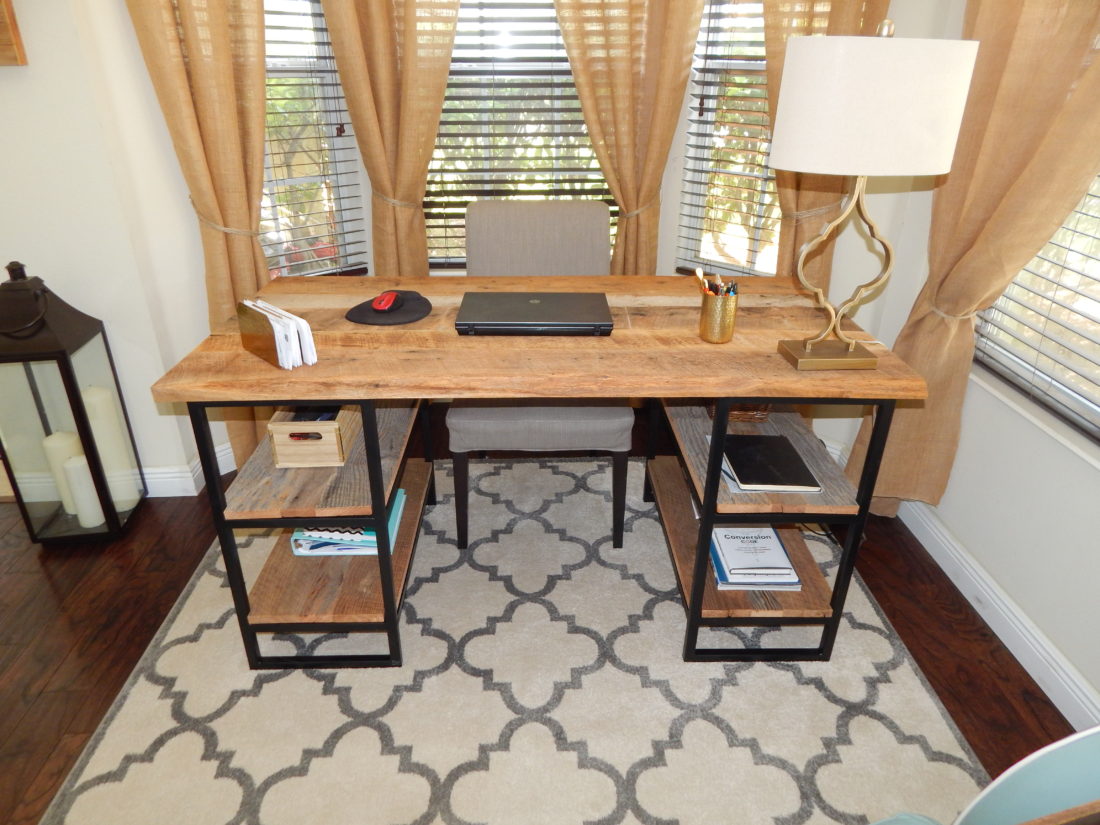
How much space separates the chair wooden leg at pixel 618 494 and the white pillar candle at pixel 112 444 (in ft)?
5.52

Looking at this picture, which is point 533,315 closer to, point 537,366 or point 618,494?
point 537,366

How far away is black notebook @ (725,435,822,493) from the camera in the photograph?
180 centimetres

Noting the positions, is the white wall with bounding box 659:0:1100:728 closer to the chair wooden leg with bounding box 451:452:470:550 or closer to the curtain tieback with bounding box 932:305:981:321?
the curtain tieback with bounding box 932:305:981:321

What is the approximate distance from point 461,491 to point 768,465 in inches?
38.3

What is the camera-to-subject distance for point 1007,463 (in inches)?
82.9

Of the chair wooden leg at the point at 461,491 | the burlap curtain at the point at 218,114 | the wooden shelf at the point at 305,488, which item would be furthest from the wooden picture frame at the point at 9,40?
the chair wooden leg at the point at 461,491

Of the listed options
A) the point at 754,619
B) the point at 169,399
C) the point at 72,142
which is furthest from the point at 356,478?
the point at 72,142

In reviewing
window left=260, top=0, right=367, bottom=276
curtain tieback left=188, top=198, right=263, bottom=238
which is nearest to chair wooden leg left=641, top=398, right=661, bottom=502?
window left=260, top=0, right=367, bottom=276

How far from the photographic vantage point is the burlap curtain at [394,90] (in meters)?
2.54

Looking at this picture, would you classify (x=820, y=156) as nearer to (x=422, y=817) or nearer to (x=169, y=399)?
(x=169, y=399)

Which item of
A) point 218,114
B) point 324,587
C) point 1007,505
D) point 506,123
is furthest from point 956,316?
point 218,114

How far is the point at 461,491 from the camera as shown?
2350mm

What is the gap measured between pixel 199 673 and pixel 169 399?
832 mm

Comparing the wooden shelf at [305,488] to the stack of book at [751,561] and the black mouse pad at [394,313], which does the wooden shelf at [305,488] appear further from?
the stack of book at [751,561]
